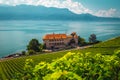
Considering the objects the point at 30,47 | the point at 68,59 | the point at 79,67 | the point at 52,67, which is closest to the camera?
the point at 52,67

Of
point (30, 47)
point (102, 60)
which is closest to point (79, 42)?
point (30, 47)

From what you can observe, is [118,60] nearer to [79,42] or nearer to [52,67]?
[52,67]

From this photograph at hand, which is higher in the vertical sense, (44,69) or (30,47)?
Result: (44,69)

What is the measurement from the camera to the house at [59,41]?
105 metres

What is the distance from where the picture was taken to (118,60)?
→ 502 inches

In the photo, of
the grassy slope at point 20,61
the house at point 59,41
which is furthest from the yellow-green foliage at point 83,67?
the house at point 59,41

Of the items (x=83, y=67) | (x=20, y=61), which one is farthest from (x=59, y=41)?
(x=83, y=67)

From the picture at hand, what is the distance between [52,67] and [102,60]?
2906 mm

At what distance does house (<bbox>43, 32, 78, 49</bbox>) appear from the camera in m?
105

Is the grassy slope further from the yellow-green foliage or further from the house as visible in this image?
the yellow-green foliage

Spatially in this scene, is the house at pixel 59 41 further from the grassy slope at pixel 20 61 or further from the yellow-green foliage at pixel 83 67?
the yellow-green foliage at pixel 83 67

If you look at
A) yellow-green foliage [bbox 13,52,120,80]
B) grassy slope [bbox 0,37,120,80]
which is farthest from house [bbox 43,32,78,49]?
yellow-green foliage [bbox 13,52,120,80]

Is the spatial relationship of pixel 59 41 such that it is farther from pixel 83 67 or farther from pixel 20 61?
pixel 83 67

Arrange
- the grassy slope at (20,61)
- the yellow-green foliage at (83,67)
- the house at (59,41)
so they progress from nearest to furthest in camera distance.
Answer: the yellow-green foliage at (83,67), the grassy slope at (20,61), the house at (59,41)
